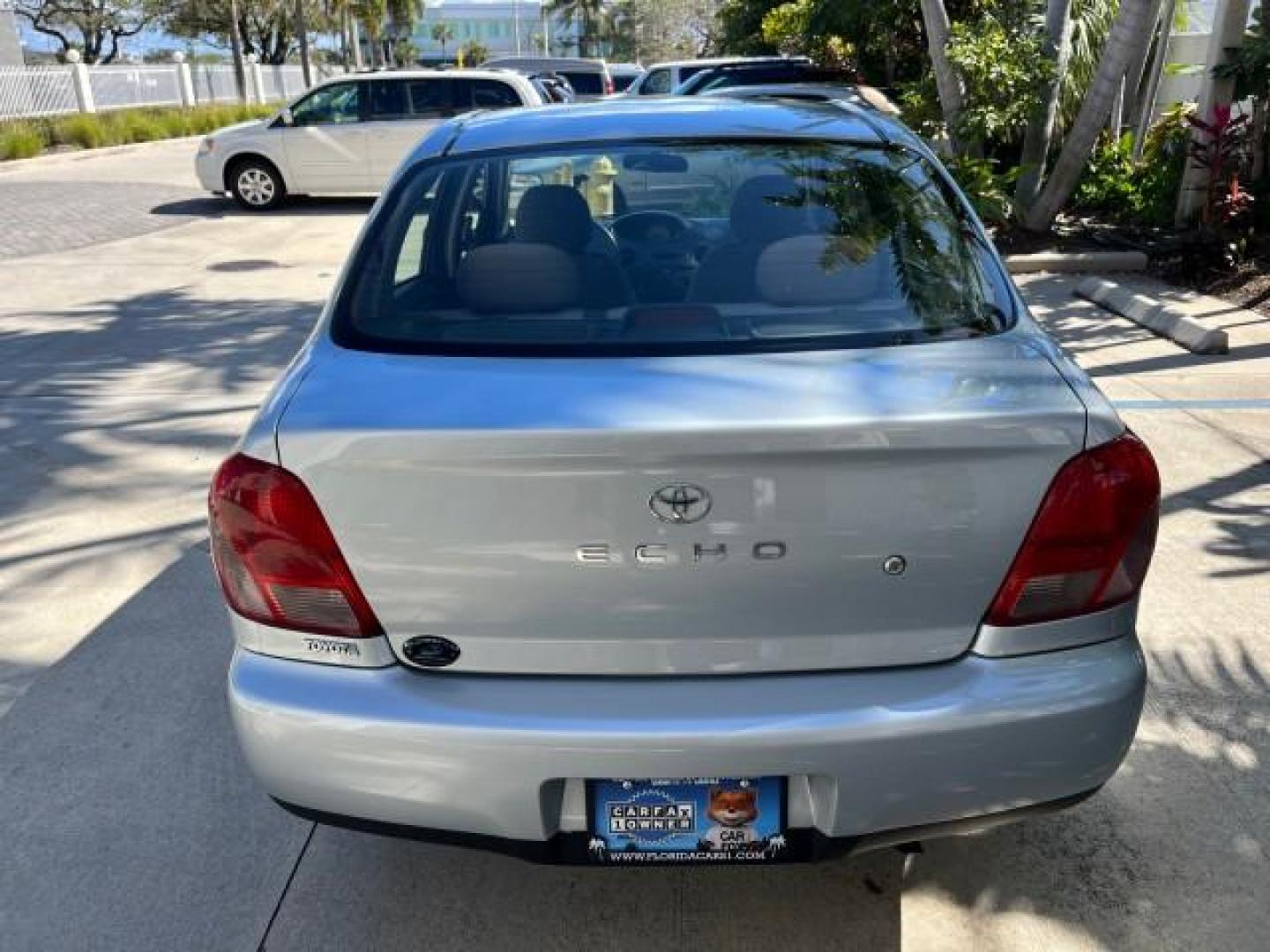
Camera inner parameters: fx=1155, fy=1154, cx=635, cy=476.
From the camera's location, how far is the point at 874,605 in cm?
208

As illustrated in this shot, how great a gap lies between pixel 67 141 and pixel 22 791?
77.8 feet

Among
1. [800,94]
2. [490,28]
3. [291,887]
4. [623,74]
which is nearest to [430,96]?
[800,94]

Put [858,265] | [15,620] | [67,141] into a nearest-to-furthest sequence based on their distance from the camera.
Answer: [858,265] → [15,620] → [67,141]

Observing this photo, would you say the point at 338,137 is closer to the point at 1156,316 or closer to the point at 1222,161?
the point at 1222,161

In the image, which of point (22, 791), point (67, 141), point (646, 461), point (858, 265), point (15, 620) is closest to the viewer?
point (646, 461)

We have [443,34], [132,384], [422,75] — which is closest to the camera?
[132,384]

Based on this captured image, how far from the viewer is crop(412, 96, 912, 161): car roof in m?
3.11

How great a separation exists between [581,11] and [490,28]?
3847cm

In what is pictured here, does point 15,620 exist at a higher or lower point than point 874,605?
lower

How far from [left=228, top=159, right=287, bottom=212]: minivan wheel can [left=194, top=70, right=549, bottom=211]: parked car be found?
0.04 ft

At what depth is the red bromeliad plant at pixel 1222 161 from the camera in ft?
29.0

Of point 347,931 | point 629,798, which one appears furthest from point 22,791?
point 629,798

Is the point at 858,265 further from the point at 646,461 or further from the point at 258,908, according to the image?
the point at 258,908

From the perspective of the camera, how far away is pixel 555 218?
3.08 m
